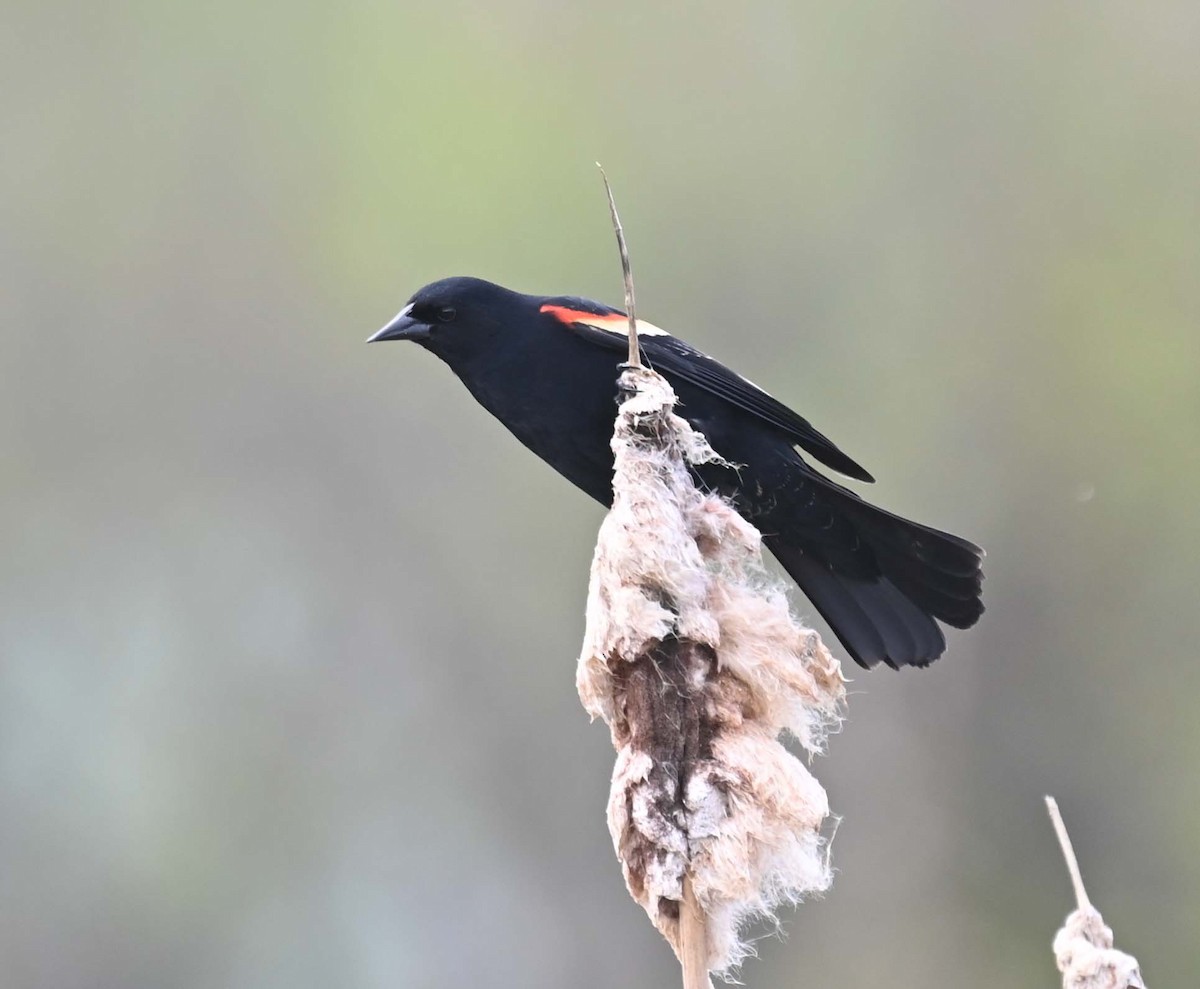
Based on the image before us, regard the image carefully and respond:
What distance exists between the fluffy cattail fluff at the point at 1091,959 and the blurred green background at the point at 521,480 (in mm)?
4248

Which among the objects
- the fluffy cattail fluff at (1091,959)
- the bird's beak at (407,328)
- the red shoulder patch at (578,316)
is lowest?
the fluffy cattail fluff at (1091,959)

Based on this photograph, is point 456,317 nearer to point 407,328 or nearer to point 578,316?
point 407,328

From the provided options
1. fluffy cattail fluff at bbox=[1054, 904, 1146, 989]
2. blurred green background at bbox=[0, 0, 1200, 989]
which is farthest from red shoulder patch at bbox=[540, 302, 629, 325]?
blurred green background at bbox=[0, 0, 1200, 989]

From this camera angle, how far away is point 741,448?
3.31 meters

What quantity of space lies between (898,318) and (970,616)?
3798 mm

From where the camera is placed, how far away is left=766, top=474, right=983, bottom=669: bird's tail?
3326mm

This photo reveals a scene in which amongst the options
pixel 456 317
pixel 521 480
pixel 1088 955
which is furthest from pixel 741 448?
pixel 521 480

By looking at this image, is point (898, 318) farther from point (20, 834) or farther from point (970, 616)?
point (20, 834)

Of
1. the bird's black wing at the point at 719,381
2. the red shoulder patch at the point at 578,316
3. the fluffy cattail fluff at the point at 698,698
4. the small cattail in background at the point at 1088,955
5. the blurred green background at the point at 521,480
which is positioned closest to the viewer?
the small cattail in background at the point at 1088,955

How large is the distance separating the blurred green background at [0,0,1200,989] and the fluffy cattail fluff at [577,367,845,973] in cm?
381

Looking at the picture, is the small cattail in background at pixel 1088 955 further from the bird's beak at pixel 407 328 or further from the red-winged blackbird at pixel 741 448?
the bird's beak at pixel 407 328

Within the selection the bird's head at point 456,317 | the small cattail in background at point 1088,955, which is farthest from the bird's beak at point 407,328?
the small cattail in background at point 1088,955

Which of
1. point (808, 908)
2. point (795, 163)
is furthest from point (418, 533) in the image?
point (795, 163)

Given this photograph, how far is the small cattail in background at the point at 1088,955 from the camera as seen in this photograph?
155 cm
